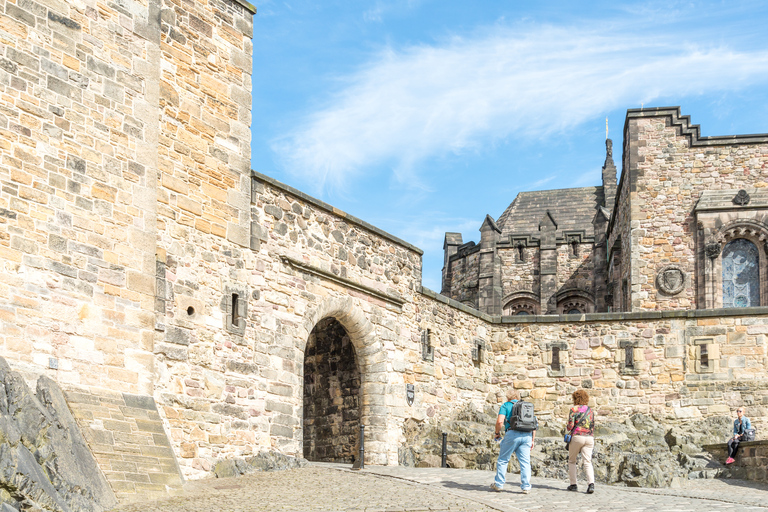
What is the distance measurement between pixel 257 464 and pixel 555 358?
25.7ft

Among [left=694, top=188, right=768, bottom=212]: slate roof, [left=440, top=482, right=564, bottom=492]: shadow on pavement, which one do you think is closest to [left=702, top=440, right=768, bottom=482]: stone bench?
[left=440, top=482, right=564, bottom=492]: shadow on pavement

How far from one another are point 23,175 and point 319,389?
8.01 metres

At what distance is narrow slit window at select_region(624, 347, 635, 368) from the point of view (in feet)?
63.4

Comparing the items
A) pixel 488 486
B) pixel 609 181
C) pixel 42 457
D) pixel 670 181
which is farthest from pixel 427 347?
pixel 609 181

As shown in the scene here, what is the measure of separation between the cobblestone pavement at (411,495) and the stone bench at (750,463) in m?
0.77

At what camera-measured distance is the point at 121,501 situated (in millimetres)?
10344

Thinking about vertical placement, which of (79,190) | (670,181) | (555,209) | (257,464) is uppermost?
(555,209)

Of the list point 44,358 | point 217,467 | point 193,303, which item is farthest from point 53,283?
point 217,467

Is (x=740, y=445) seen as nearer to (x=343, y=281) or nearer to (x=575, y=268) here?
(x=343, y=281)

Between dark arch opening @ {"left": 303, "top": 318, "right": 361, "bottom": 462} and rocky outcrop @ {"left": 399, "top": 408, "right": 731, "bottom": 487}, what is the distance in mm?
1006

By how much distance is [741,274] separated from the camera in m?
25.9

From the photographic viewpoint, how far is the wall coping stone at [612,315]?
19.0 m

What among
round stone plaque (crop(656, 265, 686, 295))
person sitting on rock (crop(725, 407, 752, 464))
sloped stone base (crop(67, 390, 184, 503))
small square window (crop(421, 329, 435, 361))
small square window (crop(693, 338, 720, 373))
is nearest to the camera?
sloped stone base (crop(67, 390, 184, 503))

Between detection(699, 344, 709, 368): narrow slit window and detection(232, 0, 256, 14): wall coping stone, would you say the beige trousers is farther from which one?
detection(232, 0, 256, 14): wall coping stone
